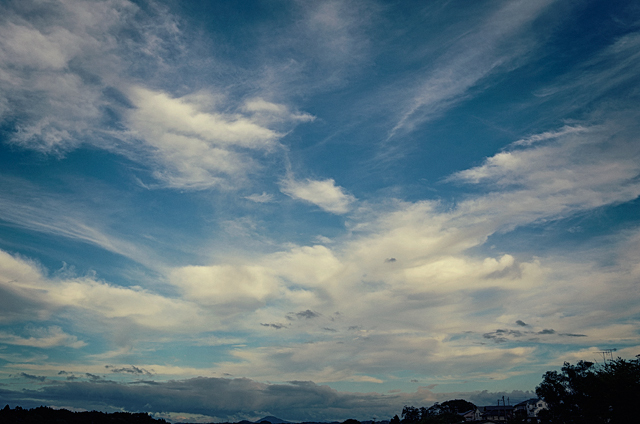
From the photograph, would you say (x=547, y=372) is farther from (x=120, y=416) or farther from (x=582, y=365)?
(x=120, y=416)

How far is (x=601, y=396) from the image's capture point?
89.8 m

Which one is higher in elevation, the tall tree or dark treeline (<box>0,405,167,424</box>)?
the tall tree

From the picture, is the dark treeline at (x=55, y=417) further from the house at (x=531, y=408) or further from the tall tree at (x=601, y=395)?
the house at (x=531, y=408)

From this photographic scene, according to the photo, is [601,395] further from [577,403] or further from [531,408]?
[531,408]

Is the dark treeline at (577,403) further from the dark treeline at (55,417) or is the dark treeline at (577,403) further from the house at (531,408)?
the house at (531,408)

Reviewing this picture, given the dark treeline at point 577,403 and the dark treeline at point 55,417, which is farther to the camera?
the dark treeline at point 55,417

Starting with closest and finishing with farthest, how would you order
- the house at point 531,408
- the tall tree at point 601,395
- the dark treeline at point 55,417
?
the tall tree at point 601,395 → the dark treeline at point 55,417 → the house at point 531,408

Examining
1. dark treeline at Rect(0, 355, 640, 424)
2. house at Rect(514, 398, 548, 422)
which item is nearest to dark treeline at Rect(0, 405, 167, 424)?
dark treeline at Rect(0, 355, 640, 424)

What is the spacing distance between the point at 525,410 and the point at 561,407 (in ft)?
214

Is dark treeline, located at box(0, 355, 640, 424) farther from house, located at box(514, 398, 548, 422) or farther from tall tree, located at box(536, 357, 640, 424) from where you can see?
house, located at box(514, 398, 548, 422)

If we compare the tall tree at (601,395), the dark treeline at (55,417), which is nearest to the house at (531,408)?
the tall tree at (601,395)

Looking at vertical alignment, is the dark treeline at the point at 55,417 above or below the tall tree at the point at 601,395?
below

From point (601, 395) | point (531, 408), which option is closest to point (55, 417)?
point (601, 395)

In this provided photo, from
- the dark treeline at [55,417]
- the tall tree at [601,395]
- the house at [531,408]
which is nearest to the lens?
the tall tree at [601,395]
